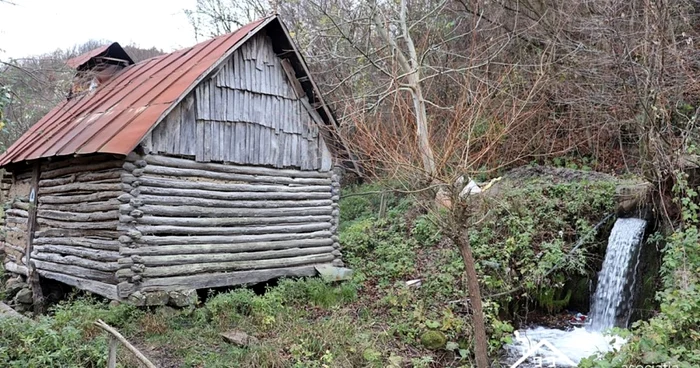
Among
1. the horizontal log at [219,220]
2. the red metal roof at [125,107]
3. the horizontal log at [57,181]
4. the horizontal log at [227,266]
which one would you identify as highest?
the red metal roof at [125,107]

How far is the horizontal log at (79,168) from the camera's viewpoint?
876 centimetres

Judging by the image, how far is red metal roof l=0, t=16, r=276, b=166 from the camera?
8.38 metres

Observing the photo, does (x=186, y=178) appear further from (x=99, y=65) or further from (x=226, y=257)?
(x=99, y=65)

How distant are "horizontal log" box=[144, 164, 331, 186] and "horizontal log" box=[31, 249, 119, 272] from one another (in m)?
1.71

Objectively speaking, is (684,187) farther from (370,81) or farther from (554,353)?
(370,81)

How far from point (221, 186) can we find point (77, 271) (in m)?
3.06

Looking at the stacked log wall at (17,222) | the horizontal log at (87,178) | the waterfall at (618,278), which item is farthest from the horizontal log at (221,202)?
the waterfall at (618,278)

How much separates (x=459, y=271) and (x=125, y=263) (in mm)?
5976

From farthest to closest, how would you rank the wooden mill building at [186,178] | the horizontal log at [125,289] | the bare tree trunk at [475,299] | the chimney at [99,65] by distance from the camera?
the chimney at [99,65], the wooden mill building at [186,178], the horizontal log at [125,289], the bare tree trunk at [475,299]

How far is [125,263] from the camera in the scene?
8.36 m

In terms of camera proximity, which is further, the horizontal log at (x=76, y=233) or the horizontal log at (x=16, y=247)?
the horizontal log at (x=16, y=247)

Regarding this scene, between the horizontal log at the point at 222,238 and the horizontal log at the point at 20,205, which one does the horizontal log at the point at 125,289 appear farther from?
the horizontal log at the point at 20,205

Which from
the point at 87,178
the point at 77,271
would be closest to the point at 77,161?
the point at 87,178

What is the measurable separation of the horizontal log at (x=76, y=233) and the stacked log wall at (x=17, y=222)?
2.59 feet
